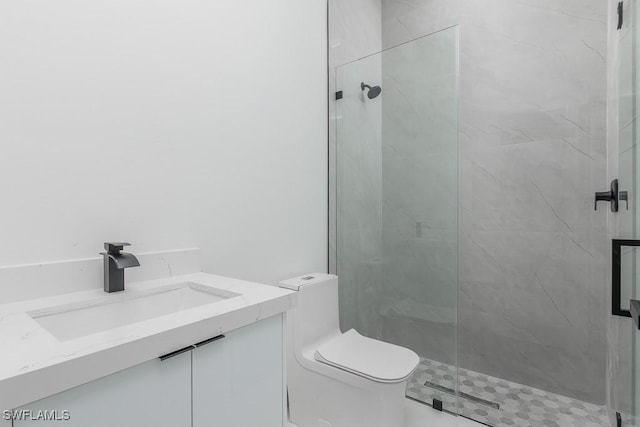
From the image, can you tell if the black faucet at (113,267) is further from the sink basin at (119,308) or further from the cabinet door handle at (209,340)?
the cabinet door handle at (209,340)

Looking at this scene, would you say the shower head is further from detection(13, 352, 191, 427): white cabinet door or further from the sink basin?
detection(13, 352, 191, 427): white cabinet door

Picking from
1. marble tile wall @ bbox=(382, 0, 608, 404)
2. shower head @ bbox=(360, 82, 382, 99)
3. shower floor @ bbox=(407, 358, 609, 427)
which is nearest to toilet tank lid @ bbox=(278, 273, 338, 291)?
shower floor @ bbox=(407, 358, 609, 427)

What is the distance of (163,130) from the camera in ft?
4.34

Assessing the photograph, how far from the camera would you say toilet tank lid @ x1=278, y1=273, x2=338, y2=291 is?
1729mm

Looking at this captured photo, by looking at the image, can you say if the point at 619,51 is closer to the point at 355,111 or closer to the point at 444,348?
the point at 355,111

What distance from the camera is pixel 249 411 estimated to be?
94 centimetres

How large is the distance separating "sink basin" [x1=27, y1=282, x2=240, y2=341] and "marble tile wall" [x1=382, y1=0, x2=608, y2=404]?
6.01 feet

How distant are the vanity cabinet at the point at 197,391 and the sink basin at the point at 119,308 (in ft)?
0.68

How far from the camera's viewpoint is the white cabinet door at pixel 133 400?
→ 618 millimetres

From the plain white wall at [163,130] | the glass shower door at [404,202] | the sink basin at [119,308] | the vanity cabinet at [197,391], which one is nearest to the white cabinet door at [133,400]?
the vanity cabinet at [197,391]

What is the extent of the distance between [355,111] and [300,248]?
99 centimetres

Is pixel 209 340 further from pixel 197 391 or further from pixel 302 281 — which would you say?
pixel 302 281

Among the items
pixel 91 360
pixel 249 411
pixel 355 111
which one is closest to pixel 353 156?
pixel 355 111

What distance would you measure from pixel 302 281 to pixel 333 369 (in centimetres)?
46
